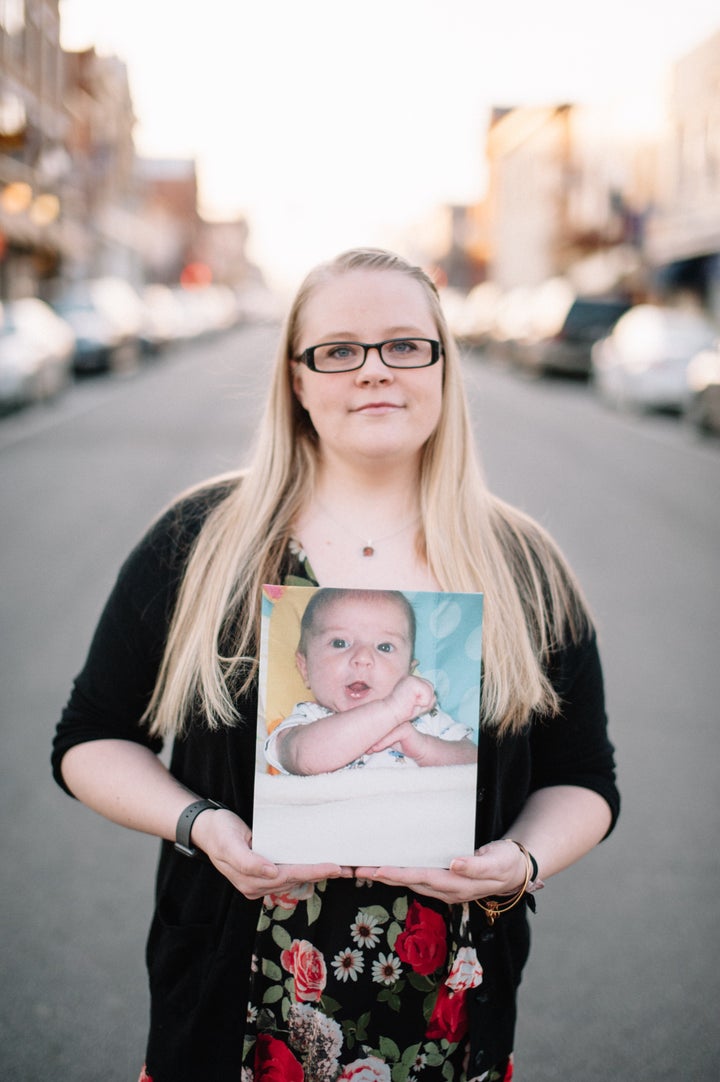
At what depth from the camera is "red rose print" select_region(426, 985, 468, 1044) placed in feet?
5.61

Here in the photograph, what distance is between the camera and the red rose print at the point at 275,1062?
1.72 metres

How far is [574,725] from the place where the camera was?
188cm

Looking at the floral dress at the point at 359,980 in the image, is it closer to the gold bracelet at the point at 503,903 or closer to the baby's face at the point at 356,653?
the gold bracelet at the point at 503,903

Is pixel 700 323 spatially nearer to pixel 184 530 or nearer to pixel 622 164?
pixel 184 530

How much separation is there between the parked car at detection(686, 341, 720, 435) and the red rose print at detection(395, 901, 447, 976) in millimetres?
12673

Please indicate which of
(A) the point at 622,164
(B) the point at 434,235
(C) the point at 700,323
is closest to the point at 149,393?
(C) the point at 700,323

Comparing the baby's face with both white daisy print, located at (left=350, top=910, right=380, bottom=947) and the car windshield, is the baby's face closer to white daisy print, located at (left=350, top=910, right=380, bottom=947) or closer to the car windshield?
white daisy print, located at (left=350, top=910, right=380, bottom=947)

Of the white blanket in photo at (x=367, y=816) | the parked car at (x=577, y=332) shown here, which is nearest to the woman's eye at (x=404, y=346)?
the white blanket in photo at (x=367, y=816)

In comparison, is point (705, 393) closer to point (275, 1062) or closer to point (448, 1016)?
point (448, 1016)

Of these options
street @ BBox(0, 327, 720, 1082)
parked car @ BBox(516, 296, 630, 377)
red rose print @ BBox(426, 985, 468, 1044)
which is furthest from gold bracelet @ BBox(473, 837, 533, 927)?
parked car @ BBox(516, 296, 630, 377)

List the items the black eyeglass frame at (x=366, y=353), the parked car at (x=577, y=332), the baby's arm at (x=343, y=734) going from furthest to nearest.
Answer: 1. the parked car at (x=577, y=332)
2. the black eyeglass frame at (x=366, y=353)
3. the baby's arm at (x=343, y=734)

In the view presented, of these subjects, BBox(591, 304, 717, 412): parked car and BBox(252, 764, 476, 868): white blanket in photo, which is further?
BBox(591, 304, 717, 412): parked car

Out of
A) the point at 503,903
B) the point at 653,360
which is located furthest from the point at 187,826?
the point at 653,360

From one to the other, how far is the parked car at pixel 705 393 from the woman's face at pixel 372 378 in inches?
489
